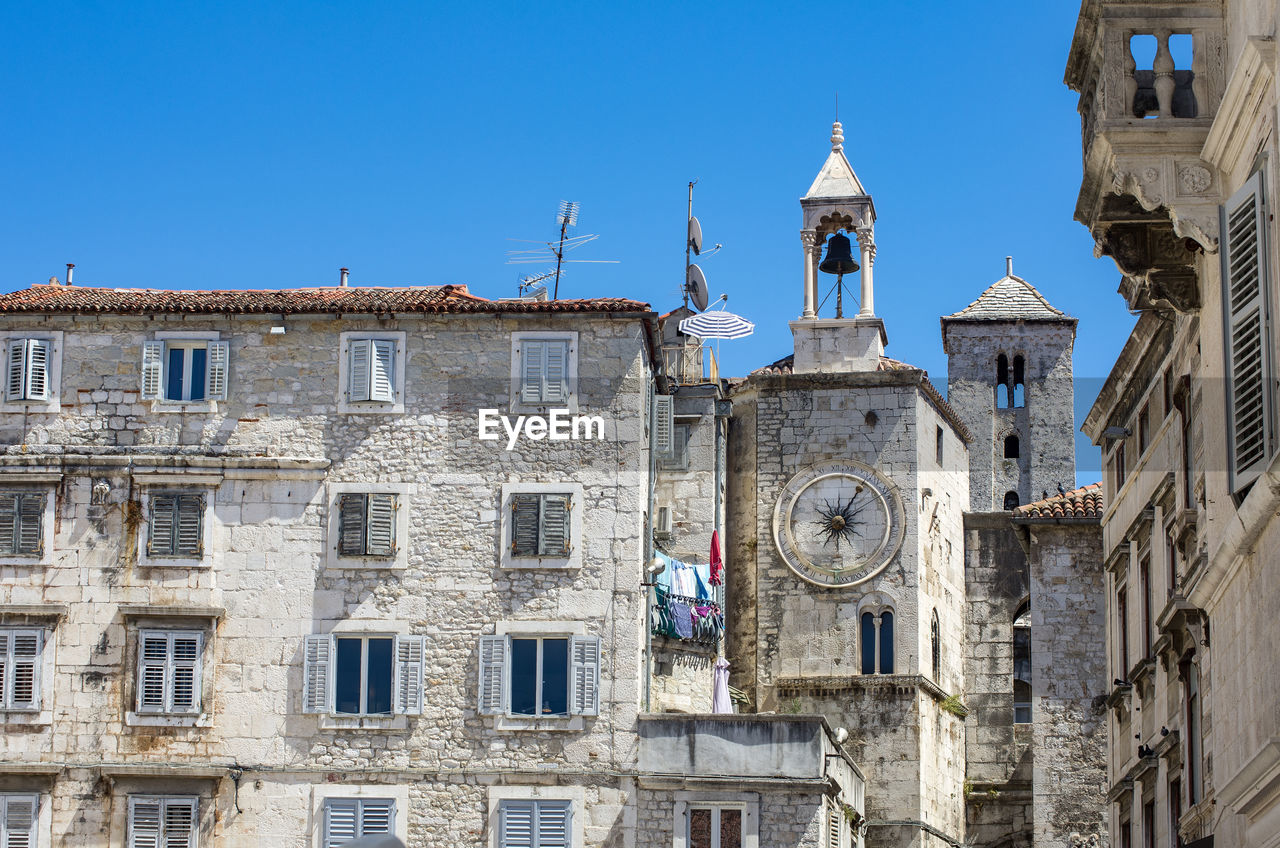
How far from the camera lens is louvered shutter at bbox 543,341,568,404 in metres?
35.0

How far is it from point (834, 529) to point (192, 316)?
16.7 meters

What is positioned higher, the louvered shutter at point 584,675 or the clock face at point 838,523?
the clock face at point 838,523

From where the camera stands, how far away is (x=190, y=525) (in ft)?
113

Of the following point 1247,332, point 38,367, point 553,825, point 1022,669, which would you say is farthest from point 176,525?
point 1022,669

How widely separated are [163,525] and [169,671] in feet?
8.67

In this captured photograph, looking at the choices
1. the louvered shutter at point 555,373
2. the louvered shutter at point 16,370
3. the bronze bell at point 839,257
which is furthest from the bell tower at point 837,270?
the louvered shutter at point 16,370

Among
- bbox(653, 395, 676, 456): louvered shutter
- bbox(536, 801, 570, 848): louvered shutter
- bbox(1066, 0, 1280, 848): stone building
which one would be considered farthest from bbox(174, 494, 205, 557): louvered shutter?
bbox(1066, 0, 1280, 848): stone building

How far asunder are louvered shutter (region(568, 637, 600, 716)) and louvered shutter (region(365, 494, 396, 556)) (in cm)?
368

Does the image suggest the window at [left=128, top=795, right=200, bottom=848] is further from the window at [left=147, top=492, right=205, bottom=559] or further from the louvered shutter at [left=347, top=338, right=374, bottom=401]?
the louvered shutter at [left=347, top=338, right=374, bottom=401]

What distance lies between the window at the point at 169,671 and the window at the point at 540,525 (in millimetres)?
5825

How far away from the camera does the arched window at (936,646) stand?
4582cm

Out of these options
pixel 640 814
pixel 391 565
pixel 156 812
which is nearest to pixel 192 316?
pixel 391 565

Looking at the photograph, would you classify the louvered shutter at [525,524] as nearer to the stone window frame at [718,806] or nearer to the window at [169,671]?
the stone window frame at [718,806]

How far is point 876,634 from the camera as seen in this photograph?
4466cm
